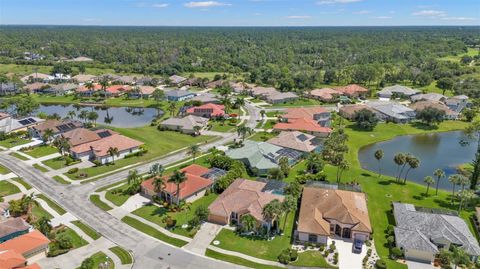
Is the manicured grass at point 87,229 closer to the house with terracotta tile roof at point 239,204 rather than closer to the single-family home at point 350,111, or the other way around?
the house with terracotta tile roof at point 239,204

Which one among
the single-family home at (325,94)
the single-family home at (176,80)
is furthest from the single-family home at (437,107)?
the single-family home at (176,80)

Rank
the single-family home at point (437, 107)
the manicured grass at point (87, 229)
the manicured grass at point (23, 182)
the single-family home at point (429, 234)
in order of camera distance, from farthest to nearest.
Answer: the single-family home at point (437, 107), the manicured grass at point (23, 182), the manicured grass at point (87, 229), the single-family home at point (429, 234)

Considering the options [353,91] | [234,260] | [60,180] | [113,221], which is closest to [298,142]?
[234,260]

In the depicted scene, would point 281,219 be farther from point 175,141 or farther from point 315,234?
point 175,141

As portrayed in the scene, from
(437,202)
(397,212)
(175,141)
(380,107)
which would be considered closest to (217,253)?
(397,212)

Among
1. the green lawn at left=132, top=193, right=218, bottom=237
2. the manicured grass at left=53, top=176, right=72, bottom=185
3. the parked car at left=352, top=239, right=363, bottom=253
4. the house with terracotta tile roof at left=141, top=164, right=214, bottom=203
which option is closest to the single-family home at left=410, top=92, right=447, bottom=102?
the parked car at left=352, top=239, right=363, bottom=253

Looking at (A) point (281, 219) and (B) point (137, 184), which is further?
(B) point (137, 184)

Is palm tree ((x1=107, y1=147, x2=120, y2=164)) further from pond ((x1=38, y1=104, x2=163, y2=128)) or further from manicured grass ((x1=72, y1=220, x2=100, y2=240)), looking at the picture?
pond ((x1=38, y1=104, x2=163, y2=128))
